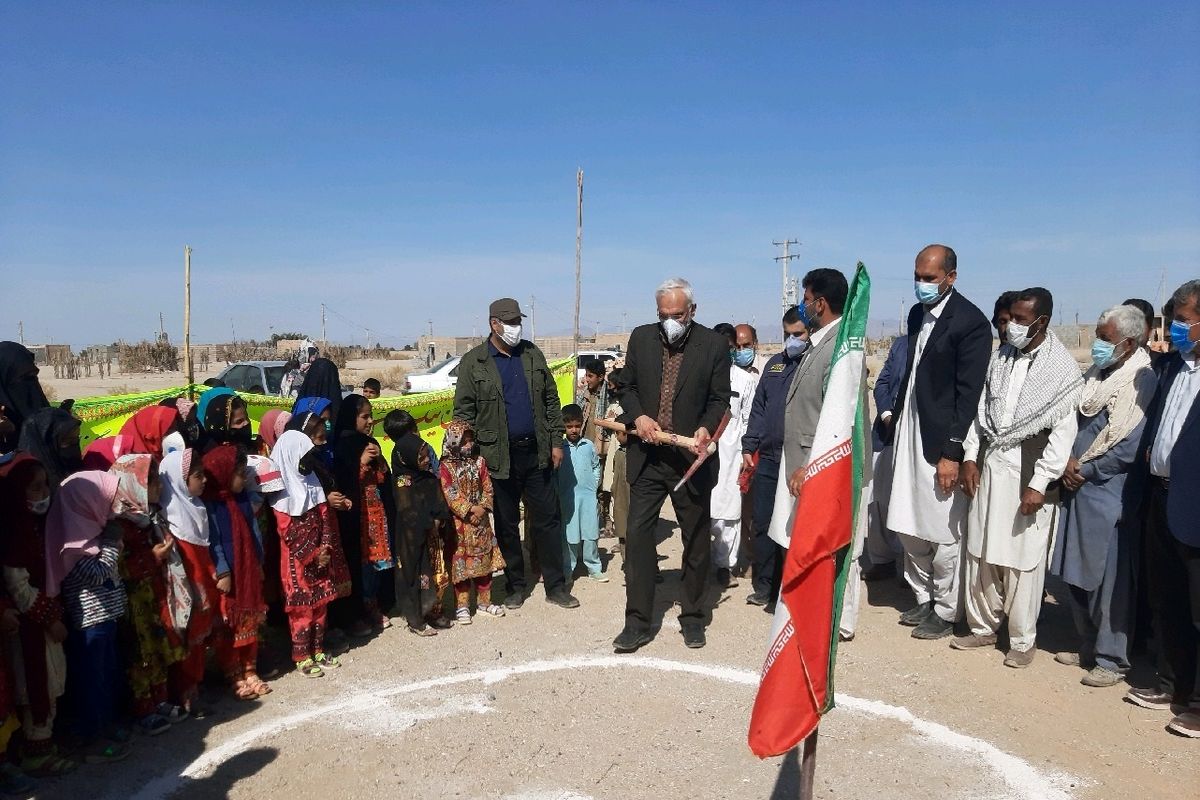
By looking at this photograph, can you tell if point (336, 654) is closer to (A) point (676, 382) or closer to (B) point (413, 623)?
(B) point (413, 623)

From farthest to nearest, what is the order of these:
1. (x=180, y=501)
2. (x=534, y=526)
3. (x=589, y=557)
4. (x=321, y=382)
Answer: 1. (x=589, y=557)
2. (x=321, y=382)
3. (x=534, y=526)
4. (x=180, y=501)

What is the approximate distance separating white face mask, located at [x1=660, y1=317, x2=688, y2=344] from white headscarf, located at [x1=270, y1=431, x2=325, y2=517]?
2.28 metres

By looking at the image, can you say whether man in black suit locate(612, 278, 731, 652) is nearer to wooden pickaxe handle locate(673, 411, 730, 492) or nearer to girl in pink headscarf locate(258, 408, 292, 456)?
wooden pickaxe handle locate(673, 411, 730, 492)

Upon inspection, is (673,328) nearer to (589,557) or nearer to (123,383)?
(589,557)

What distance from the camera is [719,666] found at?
4.70m

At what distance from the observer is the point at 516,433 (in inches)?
225

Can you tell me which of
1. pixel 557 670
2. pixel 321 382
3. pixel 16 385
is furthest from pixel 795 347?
pixel 16 385

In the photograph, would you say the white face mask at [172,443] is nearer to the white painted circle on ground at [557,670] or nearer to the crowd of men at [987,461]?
the white painted circle on ground at [557,670]

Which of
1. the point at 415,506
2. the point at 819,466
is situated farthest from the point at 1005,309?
the point at 415,506

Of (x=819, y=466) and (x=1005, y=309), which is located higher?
(x=1005, y=309)

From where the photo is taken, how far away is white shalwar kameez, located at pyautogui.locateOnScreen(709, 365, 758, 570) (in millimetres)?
6320

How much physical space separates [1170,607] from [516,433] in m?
4.06

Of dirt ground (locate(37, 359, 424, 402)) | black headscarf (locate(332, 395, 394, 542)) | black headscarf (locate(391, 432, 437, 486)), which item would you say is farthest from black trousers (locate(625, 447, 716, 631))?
dirt ground (locate(37, 359, 424, 402))

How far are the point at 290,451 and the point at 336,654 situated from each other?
1.37 m
